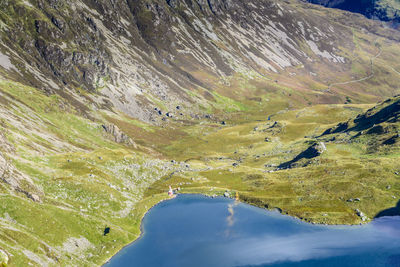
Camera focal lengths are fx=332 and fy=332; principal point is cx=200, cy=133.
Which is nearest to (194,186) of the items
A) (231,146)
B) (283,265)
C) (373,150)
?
(283,265)

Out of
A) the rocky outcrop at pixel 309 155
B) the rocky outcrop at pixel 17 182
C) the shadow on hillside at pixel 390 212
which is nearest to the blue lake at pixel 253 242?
the shadow on hillside at pixel 390 212

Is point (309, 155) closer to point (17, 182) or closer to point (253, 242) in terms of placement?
point (253, 242)

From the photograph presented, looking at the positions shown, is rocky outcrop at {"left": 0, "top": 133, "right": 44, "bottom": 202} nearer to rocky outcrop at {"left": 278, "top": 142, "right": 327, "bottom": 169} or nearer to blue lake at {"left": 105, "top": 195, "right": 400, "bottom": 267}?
blue lake at {"left": 105, "top": 195, "right": 400, "bottom": 267}

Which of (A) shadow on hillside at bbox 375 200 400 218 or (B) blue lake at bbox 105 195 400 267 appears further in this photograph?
(A) shadow on hillside at bbox 375 200 400 218

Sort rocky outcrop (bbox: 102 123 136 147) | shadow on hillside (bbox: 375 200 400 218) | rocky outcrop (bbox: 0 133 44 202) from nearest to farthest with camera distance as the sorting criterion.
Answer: rocky outcrop (bbox: 0 133 44 202)
shadow on hillside (bbox: 375 200 400 218)
rocky outcrop (bbox: 102 123 136 147)

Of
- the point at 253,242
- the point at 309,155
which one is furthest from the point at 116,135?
the point at 253,242

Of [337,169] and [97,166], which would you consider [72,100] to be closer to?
[97,166]

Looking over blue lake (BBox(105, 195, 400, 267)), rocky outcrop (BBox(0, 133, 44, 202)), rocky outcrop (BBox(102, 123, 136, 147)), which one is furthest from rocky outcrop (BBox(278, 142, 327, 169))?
rocky outcrop (BBox(0, 133, 44, 202))

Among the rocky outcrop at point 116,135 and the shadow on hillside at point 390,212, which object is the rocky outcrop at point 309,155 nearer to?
the shadow on hillside at point 390,212
